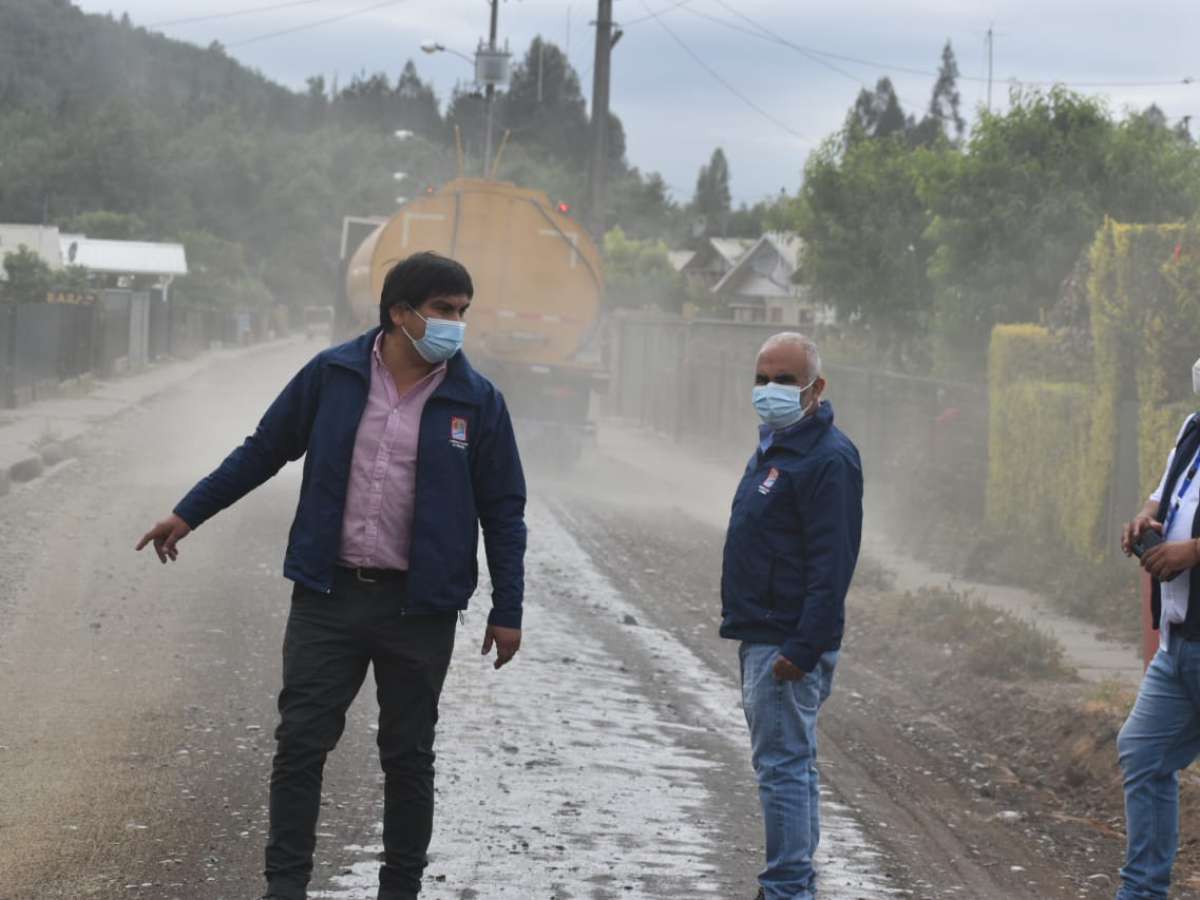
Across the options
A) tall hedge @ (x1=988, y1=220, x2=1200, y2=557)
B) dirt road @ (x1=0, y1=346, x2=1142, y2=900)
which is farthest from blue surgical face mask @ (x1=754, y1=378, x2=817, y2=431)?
tall hedge @ (x1=988, y1=220, x2=1200, y2=557)

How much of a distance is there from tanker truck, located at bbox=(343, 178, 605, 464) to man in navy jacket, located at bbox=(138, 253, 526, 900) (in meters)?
17.7

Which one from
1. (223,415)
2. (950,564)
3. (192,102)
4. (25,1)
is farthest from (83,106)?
(950,564)

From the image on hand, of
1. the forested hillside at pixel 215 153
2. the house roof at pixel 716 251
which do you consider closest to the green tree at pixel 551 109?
the forested hillside at pixel 215 153

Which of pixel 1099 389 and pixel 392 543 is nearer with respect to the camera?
pixel 392 543

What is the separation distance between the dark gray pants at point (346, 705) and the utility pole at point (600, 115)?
1111 inches

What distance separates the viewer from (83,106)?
83.2 metres

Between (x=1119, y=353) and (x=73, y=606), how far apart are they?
793 centimetres

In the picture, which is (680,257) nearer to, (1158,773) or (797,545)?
(797,545)

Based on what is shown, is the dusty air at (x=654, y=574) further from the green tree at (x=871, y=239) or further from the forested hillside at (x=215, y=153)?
the forested hillside at (x=215, y=153)

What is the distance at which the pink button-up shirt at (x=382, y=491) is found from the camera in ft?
16.6

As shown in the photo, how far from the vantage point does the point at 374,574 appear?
5.09m

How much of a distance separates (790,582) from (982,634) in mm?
6529

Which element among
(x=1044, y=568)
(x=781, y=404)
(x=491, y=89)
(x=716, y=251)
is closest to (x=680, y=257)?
(x=716, y=251)

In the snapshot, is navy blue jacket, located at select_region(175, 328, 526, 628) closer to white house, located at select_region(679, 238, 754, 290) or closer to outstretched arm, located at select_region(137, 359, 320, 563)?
outstretched arm, located at select_region(137, 359, 320, 563)
